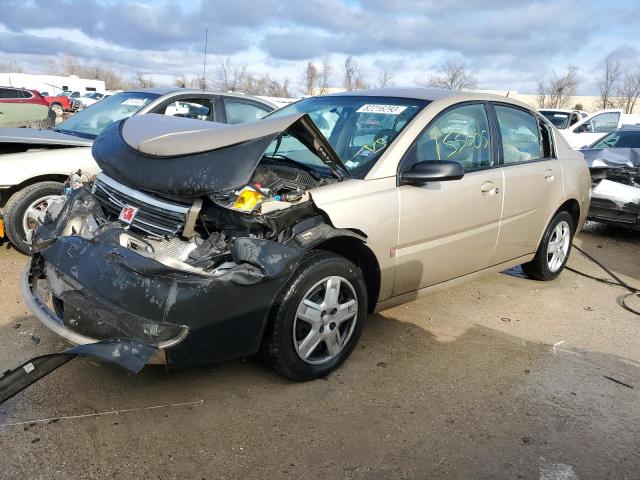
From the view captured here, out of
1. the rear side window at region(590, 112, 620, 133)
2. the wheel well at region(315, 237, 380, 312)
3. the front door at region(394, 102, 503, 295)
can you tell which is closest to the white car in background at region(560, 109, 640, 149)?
the rear side window at region(590, 112, 620, 133)

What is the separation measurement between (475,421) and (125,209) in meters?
2.31

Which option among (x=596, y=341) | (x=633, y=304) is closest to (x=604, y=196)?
(x=633, y=304)

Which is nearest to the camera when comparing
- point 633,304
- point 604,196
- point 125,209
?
point 125,209

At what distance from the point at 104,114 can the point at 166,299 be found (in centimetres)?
451

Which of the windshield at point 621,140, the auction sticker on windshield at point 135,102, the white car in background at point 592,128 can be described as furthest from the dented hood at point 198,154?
the white car in background at point 592,128

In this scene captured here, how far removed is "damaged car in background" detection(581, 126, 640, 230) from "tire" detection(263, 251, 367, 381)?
5219mm

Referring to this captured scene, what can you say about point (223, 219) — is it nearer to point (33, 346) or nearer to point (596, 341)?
point (33, 346)

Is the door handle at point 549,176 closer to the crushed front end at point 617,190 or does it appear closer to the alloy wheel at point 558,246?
the alloy wheel at point 558,246

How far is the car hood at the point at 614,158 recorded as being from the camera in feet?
24.3

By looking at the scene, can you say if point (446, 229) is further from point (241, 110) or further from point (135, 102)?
point (135, 102)

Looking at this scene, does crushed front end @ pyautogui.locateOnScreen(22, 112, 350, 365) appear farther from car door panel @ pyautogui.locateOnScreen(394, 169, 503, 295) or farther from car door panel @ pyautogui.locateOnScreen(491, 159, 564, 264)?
car door panel @ pyautogui.locateOnScreen(491, 159, 564, 264)

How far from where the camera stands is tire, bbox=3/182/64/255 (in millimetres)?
4914

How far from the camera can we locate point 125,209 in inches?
127

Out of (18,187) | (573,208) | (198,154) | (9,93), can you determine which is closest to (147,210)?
(198,154)
